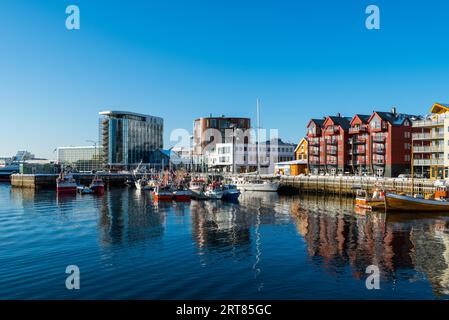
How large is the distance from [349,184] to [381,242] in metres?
51.3

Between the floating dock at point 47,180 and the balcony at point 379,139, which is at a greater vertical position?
the balcony at point 379,139

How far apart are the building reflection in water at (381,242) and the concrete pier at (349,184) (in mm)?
17174

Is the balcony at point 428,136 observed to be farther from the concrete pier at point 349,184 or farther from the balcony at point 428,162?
the concrete pier at point 349,184

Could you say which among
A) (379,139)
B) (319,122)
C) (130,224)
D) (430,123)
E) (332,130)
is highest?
(319,122)

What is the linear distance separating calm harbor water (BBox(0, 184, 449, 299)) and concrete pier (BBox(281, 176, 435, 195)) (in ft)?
63.0

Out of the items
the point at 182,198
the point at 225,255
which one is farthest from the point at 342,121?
the point at 225,255

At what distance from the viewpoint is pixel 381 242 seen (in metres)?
35.7

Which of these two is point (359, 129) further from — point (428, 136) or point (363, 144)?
point (428, 136)

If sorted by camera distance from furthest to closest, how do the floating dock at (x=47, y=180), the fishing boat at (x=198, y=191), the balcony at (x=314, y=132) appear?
the floating dock at (x=47, y=180)
the balcony at (x=314, y=132)
the fishing boat at (x=198, y=191)

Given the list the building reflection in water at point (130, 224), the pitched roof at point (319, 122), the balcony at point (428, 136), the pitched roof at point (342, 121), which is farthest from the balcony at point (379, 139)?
the building reflection in water at point (130, 224)

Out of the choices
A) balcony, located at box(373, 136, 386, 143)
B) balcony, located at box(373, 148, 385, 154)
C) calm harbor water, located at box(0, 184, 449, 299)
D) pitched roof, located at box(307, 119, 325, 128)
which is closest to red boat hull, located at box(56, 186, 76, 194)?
calm harbor water, located at box(0, 184, 449, 299)

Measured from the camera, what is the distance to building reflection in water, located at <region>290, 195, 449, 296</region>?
27.1 meters

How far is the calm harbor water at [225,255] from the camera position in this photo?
2289 cm
